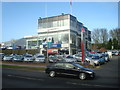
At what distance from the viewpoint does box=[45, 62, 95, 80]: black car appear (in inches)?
530

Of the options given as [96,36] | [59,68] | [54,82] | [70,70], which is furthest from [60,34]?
[54,82]

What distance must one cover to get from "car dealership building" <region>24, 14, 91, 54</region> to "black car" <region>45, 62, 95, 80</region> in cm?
4350

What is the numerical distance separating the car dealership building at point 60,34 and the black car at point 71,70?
43502 mm

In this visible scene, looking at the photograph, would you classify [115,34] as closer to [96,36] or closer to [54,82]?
[96,36]

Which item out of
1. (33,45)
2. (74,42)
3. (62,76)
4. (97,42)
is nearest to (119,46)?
(97,42)

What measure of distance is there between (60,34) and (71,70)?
52.8m

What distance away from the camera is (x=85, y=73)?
13445 mm

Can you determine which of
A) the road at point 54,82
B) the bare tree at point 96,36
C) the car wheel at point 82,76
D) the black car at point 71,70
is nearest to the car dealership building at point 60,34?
the bare tree at point 96,36

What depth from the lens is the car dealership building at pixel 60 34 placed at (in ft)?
207

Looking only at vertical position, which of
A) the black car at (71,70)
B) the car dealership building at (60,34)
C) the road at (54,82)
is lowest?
the road at (54,82)

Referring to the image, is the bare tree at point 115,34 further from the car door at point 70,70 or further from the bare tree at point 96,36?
the car door at point 70,70

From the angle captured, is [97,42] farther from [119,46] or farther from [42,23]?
[42,23]

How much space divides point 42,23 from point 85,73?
196 feet

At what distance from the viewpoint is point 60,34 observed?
217 ft
